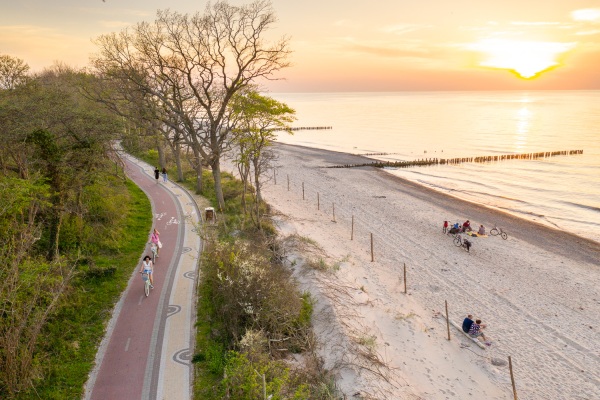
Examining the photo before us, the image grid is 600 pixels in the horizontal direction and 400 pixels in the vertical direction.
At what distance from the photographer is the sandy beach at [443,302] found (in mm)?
13500

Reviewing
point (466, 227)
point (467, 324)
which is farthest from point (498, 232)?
point (467, 324)

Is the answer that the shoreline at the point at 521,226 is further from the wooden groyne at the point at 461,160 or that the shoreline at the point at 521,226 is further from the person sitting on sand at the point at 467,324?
the person sitting on sand at the point at 467,324

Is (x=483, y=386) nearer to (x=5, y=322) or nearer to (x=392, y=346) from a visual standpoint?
(x=392, y=346)

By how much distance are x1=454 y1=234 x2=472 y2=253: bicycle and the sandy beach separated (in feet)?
1.37

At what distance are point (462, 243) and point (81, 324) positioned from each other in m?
23.3

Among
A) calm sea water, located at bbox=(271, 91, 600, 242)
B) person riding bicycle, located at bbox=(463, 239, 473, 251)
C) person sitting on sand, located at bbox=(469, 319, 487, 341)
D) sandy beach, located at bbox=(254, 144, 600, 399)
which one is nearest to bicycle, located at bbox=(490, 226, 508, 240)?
sandy beach, located at bbox=(254, 144, 600, 399)

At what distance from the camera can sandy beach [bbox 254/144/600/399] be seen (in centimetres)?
1350

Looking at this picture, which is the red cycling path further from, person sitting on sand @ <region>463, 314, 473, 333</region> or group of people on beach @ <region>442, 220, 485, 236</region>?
group of people on beach @ <region>442, 220, 485, 236</region>

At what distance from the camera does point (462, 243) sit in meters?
26.5

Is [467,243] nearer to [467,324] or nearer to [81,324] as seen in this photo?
[467,324]

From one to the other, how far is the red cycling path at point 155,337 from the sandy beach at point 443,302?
507 centimetres

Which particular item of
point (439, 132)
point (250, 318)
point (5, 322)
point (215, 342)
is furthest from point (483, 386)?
point (439, 132)

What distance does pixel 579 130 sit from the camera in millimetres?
91188

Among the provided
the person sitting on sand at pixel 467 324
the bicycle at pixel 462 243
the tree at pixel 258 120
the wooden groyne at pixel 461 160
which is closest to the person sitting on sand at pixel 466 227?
the bicycle at pixel 462 243
